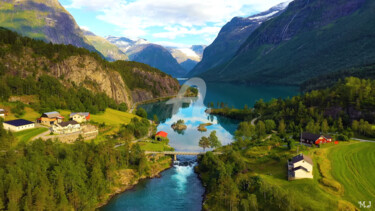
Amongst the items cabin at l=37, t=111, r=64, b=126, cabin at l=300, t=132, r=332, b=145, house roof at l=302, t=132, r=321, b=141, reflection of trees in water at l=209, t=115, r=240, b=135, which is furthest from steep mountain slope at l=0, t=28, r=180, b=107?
cabin at l=300, t=132, r=332, b=145

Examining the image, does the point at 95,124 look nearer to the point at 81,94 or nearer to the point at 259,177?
the point at 81,94

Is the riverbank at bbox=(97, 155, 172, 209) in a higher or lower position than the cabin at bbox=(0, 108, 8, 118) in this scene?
lower

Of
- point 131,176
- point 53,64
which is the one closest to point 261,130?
point 131,176

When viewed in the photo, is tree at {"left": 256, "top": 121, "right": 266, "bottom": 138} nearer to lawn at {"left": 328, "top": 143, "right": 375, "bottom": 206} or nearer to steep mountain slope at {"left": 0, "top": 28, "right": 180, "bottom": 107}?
lawn at {"left": 328, "top": 143, "right": 375, "bottom": 206}

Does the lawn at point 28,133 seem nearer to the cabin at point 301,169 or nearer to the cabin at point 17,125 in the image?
the cabin at point 17,125

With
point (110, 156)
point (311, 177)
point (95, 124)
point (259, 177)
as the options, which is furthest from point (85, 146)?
point (311, 177)

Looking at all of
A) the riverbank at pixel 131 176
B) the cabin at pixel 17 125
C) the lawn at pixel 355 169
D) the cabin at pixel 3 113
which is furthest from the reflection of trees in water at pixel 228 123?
the cabin at pixel 3 113

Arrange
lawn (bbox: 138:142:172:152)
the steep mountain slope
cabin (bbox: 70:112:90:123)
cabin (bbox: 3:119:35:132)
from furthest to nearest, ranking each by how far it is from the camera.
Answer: the steep mountain slope → cabin (bbox: 70:112:90:123) → lawn (bbox: 138:142:172:152) → cabin (bbox: 3:119:35:132)
